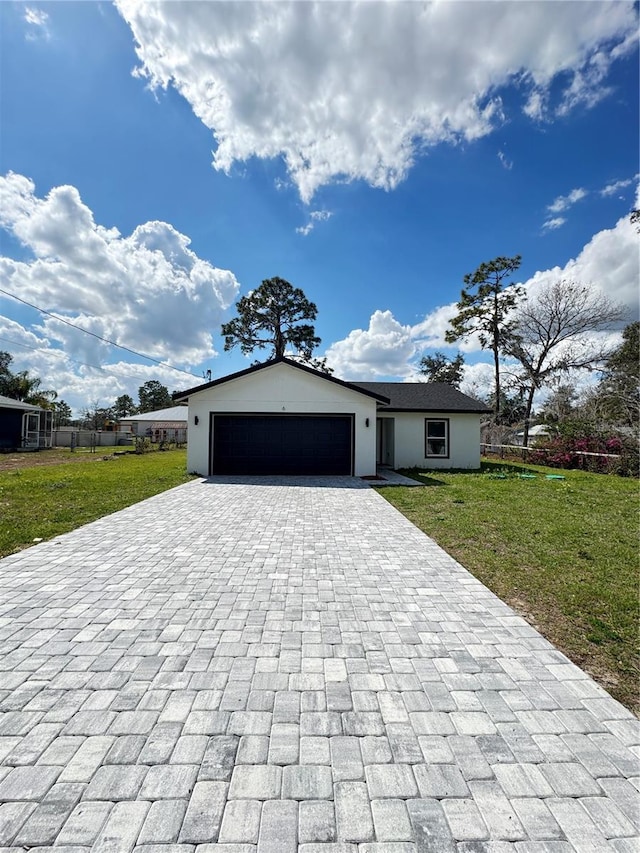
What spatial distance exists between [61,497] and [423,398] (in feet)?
43.6

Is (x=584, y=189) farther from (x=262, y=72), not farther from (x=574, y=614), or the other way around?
(x=574, y=614)

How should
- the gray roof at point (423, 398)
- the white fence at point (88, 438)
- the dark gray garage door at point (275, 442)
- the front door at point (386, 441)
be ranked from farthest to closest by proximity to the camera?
the white fence at point (88, 438) < the front door at point (386, 441) < the gray roof at point (423, 398) < the dark gray garage door at point (275, 442)

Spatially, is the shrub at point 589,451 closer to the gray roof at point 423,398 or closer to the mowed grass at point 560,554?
the mowed grass at point 560,554

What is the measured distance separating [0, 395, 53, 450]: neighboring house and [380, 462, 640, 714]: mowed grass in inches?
1016

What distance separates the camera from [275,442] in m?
13.0

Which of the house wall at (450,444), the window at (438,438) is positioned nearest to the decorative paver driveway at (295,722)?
the house wall at (450,444)

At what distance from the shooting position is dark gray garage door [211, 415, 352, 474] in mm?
13000

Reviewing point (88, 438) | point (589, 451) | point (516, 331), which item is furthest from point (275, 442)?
point (88, 438)

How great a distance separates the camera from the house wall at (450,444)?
1516 cm

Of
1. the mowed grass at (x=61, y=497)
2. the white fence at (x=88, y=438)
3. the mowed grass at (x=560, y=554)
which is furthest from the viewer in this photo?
the white fence at (x=88, y=438)

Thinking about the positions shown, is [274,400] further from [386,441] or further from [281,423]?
[386,441]

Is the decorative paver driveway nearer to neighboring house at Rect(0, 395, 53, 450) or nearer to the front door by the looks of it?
the front door

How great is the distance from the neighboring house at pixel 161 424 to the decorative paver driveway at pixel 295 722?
3439 cm

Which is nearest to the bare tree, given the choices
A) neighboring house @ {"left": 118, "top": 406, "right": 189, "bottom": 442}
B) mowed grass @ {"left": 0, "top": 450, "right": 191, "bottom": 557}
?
mowed grass @ {"left": 0, "top": 450, "right": 191, "bottom": 557}
